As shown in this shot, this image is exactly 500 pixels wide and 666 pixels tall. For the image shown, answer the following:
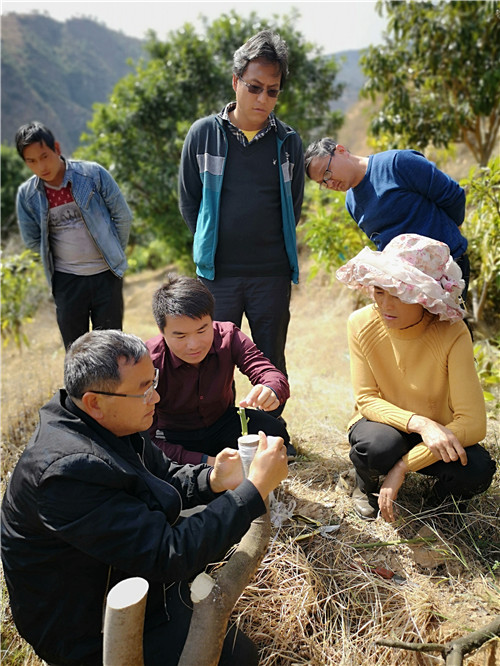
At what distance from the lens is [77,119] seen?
161 ft

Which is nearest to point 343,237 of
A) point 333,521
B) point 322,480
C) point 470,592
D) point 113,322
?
point 113,322

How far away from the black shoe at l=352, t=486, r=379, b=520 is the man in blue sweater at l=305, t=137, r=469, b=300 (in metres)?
1.05

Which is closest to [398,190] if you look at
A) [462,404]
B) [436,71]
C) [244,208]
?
[244,208]

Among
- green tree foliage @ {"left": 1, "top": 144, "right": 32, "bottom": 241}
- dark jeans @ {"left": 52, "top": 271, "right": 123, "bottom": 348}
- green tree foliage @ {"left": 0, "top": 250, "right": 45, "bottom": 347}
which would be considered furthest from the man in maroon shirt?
green tree foliage @ {"left": 1, "top": 144, "right": 32, "bottom": 241}

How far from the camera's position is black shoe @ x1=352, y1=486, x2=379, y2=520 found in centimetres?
249

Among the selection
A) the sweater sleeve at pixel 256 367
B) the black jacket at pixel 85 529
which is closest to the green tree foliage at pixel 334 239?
the sweater sleeve at pixel 256 367

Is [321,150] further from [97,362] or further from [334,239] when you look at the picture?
[334,239]

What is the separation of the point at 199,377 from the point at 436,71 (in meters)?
5.80

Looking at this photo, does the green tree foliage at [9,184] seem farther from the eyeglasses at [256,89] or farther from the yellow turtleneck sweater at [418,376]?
the yellow turtleneck sweater at [418,376]

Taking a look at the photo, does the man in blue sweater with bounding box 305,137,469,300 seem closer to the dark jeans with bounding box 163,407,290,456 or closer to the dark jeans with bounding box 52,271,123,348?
the dark jeans with bounding box 163,407,290,456

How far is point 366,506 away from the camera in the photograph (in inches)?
98.8

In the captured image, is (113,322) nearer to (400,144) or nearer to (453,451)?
(453,451)

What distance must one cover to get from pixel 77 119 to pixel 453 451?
5347cm

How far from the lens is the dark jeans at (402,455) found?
2.23 m
